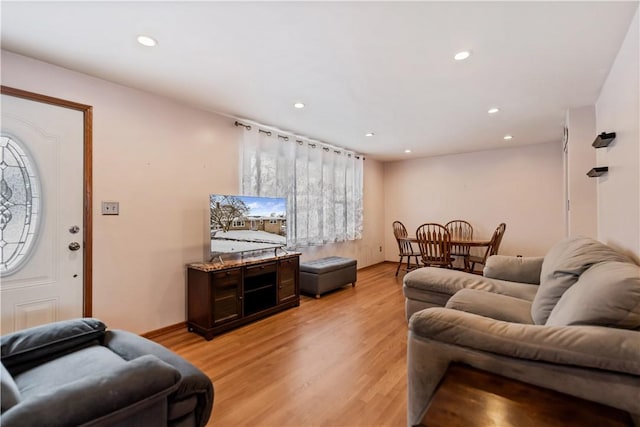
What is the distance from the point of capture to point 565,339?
1155 millimetres

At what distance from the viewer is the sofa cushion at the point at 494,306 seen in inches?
75.6

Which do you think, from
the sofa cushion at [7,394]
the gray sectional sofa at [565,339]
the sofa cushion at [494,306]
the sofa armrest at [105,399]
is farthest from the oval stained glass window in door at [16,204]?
the sofa cushion at [494,306]

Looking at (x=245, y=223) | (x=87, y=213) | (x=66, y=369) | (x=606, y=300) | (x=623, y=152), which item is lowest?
Result: (x=66, y=369)

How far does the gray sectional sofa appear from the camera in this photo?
3.50ft

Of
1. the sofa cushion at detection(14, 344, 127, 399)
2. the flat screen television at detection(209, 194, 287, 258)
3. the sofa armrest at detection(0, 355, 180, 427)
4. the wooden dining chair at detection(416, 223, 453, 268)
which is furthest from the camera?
the wooden dining chair at detection(416, 223, 453, 268)

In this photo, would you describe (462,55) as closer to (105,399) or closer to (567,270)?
(567,270)

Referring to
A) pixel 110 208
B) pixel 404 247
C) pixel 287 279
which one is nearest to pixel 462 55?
pixel 287 279

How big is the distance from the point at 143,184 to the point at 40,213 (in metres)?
0.78

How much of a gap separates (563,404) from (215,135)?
355 centimetres

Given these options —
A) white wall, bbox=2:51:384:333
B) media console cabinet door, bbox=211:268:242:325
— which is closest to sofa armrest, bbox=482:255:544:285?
media console cabinet door, bbox=211:268:242:325

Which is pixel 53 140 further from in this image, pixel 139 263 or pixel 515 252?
pixel 515 252

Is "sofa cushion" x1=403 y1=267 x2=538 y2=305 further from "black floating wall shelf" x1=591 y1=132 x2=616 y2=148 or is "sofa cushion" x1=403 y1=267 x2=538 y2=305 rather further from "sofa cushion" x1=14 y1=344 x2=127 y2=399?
"sofa cushion" x1=14 y1=344 x2=127 y2=399

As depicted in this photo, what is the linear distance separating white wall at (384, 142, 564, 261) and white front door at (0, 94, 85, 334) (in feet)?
18.5

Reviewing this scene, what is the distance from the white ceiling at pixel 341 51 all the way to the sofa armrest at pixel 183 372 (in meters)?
1.85
